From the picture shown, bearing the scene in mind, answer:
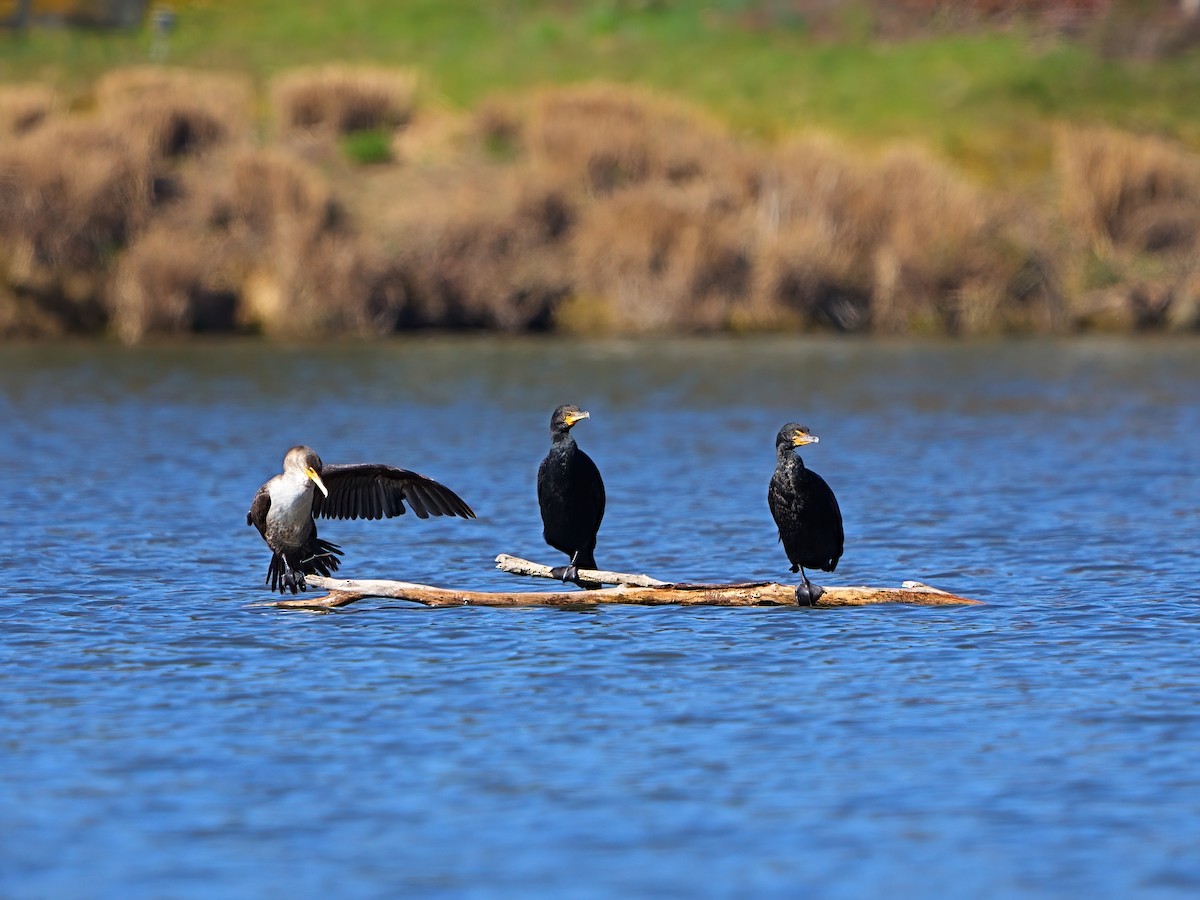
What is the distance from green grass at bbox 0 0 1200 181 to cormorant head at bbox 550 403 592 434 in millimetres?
29792

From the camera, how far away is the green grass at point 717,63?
4391cm

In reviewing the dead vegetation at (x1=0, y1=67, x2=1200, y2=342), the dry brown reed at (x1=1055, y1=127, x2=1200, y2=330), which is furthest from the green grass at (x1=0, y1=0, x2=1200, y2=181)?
the dead vegetation at (x1=0, y1=67, x2=1200, y2=342)

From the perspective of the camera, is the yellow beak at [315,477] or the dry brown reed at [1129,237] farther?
the dry brown reed at [1129,237]

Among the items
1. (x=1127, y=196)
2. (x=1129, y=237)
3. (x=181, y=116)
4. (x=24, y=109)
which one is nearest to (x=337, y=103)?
(x=181, y=116)

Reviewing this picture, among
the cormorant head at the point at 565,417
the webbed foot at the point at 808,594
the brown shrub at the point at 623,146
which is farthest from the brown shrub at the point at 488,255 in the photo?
the webbed foot at the point at 808,594

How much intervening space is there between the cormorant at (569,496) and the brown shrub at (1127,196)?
25.7 meters

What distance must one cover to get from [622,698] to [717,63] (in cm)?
4018

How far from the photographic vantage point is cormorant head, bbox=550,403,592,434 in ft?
40.4

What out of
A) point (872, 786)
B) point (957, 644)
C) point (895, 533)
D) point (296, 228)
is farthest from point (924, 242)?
point (872, 786)

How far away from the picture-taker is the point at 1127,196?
36844 millimetres

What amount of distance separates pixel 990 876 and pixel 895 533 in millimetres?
8895

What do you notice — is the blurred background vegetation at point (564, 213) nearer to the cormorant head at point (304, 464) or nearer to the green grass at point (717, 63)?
the green grass at point (717, 63)

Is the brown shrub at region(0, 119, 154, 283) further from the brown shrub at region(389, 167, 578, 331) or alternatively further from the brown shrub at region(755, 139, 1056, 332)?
the brown shrub at region(755, 139, 1056, 332)

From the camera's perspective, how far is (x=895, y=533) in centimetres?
1588
